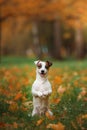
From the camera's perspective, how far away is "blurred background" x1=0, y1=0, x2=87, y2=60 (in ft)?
78.2

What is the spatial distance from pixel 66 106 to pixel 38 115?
0.85 m

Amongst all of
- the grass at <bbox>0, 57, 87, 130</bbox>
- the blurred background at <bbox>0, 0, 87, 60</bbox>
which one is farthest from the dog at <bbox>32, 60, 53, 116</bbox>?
the blurred background at <bbox>0, 0, 87, 60</bbox>

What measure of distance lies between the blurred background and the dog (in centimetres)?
1688

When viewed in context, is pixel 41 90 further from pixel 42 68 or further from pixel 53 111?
pixel 53 111

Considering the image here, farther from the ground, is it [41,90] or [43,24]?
[43,24]

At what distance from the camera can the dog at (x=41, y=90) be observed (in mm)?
6270

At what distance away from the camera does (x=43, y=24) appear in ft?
139

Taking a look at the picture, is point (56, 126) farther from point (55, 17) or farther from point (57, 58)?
point (57, 58)

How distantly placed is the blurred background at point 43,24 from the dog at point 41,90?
16885mm

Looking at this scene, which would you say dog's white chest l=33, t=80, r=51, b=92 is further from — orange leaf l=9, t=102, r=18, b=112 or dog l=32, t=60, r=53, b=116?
orange leaf l=9, t=102, r=18, b=112

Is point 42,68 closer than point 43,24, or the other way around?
point 42,68

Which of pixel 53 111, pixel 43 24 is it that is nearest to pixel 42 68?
pixel 53 111

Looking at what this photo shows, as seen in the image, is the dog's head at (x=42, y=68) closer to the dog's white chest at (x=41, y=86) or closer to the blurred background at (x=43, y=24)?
the dog's white chest at (x=41, y=86)

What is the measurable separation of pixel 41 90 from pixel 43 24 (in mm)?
36210
